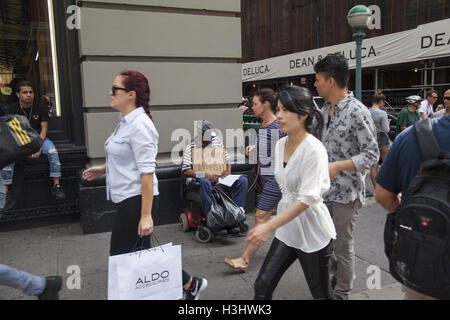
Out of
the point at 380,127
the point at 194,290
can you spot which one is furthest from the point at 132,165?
the point at 380,127

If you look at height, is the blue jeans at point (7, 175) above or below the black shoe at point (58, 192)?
above

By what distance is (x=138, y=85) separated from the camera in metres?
2.97

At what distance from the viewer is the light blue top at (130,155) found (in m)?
2.80

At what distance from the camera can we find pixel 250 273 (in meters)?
4.04

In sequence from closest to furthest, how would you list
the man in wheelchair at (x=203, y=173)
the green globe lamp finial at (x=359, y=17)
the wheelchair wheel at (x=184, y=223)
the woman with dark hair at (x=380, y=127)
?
the man in wheelchair at (x=203, y=173)
the wheelchair wheel at (x=184, y=223)
the woman with dark hair at (x=380, y=127)
the green globe lamp finial at (x=359, y=17)

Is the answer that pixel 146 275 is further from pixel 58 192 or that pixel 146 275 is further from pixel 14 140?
pixel 58 192

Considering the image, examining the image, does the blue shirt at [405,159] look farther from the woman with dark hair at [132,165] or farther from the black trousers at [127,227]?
the black trousers at [127,227]

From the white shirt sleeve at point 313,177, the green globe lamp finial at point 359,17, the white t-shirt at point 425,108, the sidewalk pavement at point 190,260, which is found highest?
the green globe lamp finial at point 359,17

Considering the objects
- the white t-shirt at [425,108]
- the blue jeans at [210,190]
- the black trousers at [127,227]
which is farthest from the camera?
the white t-shirt at [425,108]

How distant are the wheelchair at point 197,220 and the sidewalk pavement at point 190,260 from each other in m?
0.10

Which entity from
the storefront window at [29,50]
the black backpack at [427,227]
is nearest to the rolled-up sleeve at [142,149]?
the black backpack at [427,227]

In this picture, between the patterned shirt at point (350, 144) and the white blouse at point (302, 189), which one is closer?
the white blouse at point (302, 189)

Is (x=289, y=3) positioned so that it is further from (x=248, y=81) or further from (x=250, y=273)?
(x=250, y=273)

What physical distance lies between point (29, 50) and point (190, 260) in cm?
444
